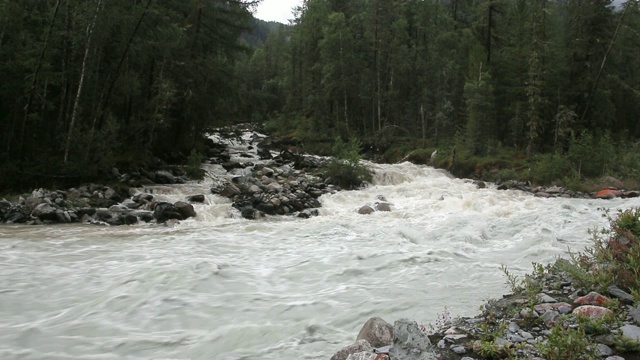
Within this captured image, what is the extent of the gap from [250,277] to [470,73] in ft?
81.8

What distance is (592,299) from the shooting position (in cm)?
517

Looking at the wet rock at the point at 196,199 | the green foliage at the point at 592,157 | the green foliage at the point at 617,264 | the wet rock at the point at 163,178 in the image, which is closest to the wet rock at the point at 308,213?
the wet rock at the point at 196,199

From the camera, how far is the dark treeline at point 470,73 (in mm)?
26797

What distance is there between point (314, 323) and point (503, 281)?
3779 millimetres

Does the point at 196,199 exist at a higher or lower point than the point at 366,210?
higher

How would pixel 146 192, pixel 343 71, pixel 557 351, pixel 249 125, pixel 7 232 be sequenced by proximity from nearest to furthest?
1. pixel 557 351
2. pixel 7 232
3. pixel 146 192
4. pixel 343 71
5. pixel 249 125

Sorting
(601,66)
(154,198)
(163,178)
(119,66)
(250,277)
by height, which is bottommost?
(250,277)

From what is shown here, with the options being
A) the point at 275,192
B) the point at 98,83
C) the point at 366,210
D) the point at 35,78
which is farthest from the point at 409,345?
the point at 98,83

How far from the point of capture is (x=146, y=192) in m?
16.6

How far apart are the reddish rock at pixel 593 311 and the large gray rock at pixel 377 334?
2083 mm

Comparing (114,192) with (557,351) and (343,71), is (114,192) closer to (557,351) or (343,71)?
(557,351)

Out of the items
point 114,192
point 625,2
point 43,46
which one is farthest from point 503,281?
point 625,2

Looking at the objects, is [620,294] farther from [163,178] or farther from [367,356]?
[163,178]

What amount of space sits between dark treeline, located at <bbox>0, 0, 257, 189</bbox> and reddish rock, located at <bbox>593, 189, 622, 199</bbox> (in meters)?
19.5
